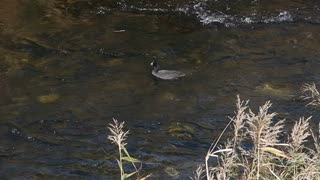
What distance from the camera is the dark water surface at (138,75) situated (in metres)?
5.68

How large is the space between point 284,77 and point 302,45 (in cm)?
109

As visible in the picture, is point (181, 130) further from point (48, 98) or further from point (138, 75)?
point (48, 98)

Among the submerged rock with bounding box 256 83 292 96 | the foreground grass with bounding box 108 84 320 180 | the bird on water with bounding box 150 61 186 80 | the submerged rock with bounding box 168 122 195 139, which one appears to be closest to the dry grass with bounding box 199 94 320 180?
the foreground grass with bounding box 108 84 320 180

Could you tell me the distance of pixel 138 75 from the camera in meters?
7.40

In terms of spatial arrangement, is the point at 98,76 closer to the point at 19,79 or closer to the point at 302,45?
the point at 19,79

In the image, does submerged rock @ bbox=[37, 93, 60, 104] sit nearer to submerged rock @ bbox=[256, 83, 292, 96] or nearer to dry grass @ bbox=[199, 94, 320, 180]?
submerged rock @ bbox=[256, 83, 292, 96]

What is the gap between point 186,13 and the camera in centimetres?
959

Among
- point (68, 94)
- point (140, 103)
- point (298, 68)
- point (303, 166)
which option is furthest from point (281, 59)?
point (303, 166)

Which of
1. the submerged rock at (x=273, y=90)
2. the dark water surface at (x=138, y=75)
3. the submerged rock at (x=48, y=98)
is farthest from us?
the submerged rock at (x=273, y=90)

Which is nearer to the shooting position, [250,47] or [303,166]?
[303,166]

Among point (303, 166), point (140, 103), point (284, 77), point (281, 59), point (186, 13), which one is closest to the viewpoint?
point (303, 166)

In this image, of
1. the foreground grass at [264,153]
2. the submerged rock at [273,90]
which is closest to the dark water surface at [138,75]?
the submerged rock at [273,90]

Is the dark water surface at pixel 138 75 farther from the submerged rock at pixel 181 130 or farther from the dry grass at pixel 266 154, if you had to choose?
the dry grass at pixel 266 154

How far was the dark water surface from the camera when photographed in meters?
5.68
